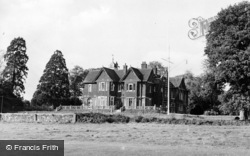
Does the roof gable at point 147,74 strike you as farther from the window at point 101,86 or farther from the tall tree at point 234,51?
the tall tree at point 234,51

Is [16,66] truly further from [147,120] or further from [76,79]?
[147,120]

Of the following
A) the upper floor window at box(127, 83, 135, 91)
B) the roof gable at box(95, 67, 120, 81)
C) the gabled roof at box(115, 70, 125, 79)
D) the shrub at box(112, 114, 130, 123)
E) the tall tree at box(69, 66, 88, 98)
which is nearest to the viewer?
the shrub at box(112, 114, 130, 123)

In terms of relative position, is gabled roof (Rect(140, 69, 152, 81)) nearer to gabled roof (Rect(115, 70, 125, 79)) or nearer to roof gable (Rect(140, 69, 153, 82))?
roof gable (Rect(140, 69, 153, 82))

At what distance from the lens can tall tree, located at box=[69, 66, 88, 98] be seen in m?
98.2

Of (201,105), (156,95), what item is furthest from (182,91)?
(156,95)

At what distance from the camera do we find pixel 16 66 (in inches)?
2945

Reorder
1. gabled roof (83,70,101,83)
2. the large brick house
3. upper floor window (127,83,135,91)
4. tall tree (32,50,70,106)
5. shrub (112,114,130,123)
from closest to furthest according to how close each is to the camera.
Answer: shrub (112,114,130,123) → the large brick house → upper floor window (127,83,135,91) → gabled roof (83,70,101,83) → tall tree (32,50,70,106)

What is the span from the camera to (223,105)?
42062 mm

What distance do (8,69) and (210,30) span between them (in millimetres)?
45775

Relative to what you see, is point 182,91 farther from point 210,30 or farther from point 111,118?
point 111,118

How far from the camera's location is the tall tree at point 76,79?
98188 millimetres

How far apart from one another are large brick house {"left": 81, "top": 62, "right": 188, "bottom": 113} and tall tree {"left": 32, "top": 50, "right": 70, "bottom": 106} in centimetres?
781

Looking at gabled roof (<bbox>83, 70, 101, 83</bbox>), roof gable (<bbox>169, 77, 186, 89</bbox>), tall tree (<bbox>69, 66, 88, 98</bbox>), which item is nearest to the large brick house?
gabled roof (<bbox>83, 70, 101, 83</bbox>)

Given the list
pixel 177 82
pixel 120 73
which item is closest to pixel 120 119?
pixel 120 73
